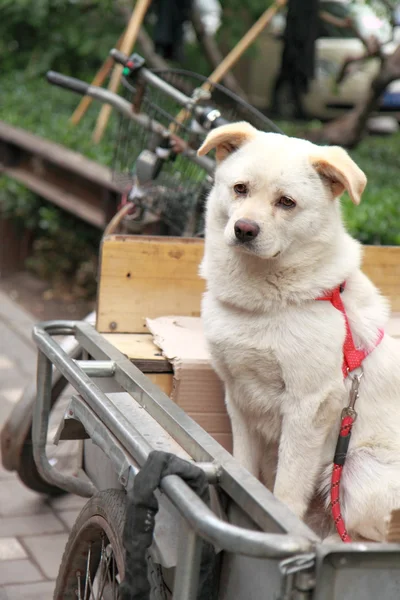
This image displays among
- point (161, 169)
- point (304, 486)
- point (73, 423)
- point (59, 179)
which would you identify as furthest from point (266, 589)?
point (59, 179)

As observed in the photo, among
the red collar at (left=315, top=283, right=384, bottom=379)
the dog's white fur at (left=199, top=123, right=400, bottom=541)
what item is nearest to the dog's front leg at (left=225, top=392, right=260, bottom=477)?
the dog's white fur at (left=199, top=123, right=400, bottom=541)

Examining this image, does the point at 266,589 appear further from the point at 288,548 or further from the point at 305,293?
the point at 305,293

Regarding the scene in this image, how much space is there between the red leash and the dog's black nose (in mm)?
295

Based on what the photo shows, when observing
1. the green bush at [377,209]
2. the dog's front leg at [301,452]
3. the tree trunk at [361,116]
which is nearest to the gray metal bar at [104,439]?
A: the dog's front leg at [301,452]

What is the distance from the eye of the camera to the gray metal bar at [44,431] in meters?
2.40

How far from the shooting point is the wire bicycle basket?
128 inches

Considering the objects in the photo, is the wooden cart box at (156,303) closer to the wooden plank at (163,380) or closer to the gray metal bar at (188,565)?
the wooden plank at (163,380)

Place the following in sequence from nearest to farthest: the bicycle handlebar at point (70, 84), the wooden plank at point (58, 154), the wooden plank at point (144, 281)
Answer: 1. the wooden plank at point (144, 281)
2. the bicycle handlebar at point (70, 84)
3. the wooden plank at point (58, 154)

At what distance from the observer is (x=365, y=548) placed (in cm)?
130

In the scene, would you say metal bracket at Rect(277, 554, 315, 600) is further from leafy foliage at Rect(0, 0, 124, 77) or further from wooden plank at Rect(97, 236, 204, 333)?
leafy foliage at Rect(0, 0, 124, 77)

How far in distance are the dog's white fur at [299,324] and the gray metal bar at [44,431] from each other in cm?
49

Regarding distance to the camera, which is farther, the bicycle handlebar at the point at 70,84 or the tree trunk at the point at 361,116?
the tree trunk at the point at 361,116

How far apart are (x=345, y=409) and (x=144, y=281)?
0.89m

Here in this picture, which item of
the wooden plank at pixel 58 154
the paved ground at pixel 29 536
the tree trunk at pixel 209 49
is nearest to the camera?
the paved ground at pixel 29 536
